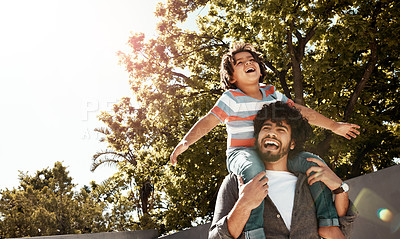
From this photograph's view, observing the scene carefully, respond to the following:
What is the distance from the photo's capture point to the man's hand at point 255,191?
1.86m

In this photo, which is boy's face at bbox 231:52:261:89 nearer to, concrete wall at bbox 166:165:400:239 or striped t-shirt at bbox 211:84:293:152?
striped t-shirt at bbox 211:84:293:152

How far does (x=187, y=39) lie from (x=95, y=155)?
24.5 ft

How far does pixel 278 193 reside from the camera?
204cm

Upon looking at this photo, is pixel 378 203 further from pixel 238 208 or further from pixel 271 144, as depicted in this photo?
pixel 238 208

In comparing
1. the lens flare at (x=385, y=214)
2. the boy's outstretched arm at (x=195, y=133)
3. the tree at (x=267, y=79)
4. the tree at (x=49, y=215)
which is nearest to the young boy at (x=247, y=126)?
the boy's outstretched arm at (x=195, y=133)

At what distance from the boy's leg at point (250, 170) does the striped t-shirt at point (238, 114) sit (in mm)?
121

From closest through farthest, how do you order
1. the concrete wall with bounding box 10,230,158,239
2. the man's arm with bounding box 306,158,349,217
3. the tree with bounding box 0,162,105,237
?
the man's arm with bounding box 306,158,349,217
the concrete wall with bounding box 10,230,158,239
the tree with bounding box 0,162,105,237

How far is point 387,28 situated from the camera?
9.62 meters

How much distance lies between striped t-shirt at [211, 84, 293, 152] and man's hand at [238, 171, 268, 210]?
427 millimetres

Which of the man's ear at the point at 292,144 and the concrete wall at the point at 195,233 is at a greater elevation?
the concrete wall at the point at 195,233

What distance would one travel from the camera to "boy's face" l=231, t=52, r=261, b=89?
2555 millimetres

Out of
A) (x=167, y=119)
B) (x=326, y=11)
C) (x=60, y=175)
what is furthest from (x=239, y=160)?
(x=60, y=175)

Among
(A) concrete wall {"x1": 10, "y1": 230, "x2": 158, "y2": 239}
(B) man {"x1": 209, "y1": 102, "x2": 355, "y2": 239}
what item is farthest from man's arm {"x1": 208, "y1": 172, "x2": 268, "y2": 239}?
(A) concrete wall {"x1": 10, "y1": 230, "x2": 158, "y2": 239}

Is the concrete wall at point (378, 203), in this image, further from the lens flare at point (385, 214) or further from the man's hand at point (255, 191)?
the man's hand at point (255, 191)
